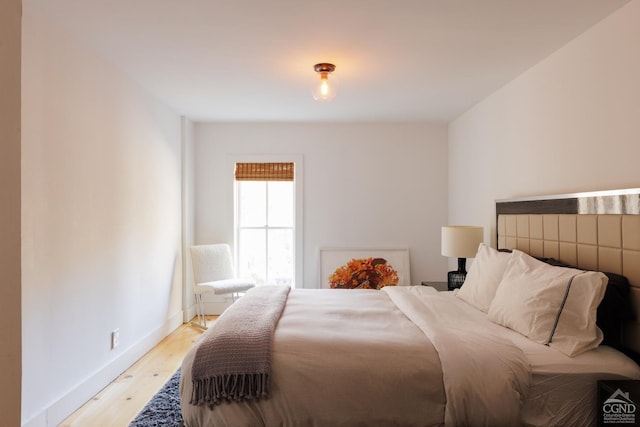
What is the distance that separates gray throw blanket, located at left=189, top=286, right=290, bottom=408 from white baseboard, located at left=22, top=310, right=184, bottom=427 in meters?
1.13

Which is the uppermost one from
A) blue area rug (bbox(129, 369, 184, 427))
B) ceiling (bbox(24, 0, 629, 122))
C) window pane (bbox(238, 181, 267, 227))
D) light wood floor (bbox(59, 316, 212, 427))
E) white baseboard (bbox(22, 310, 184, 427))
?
ceiling (bbox(24, 0, 629, 122))

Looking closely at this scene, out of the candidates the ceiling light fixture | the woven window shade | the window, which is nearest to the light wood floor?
the window

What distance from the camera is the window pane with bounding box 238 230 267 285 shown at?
560 centimetres

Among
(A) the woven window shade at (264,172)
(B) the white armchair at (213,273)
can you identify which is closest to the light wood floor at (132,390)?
(B) the white armchair at (213,273)

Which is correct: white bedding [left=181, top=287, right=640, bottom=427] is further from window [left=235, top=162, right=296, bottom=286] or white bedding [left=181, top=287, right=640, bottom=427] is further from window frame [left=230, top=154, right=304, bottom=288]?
window [left=235, top=162, right=296, bottom=286]

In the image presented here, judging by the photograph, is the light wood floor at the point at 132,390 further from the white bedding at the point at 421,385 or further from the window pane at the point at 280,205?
the window pane at the point at 280,205

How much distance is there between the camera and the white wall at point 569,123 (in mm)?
2383

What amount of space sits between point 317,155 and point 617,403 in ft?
13.6

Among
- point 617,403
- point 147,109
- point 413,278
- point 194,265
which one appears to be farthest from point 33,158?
point 413,278

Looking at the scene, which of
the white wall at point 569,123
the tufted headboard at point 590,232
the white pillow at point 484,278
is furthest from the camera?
the white pillow at point 484,278

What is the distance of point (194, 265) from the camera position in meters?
4.93

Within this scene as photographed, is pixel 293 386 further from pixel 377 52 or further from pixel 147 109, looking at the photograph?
pixel 147 109

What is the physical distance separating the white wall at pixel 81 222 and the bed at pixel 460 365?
3.52ft

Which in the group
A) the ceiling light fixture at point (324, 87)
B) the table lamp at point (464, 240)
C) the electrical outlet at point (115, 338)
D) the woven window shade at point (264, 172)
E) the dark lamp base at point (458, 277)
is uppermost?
the ceiling light fixture at point (324, 87)
